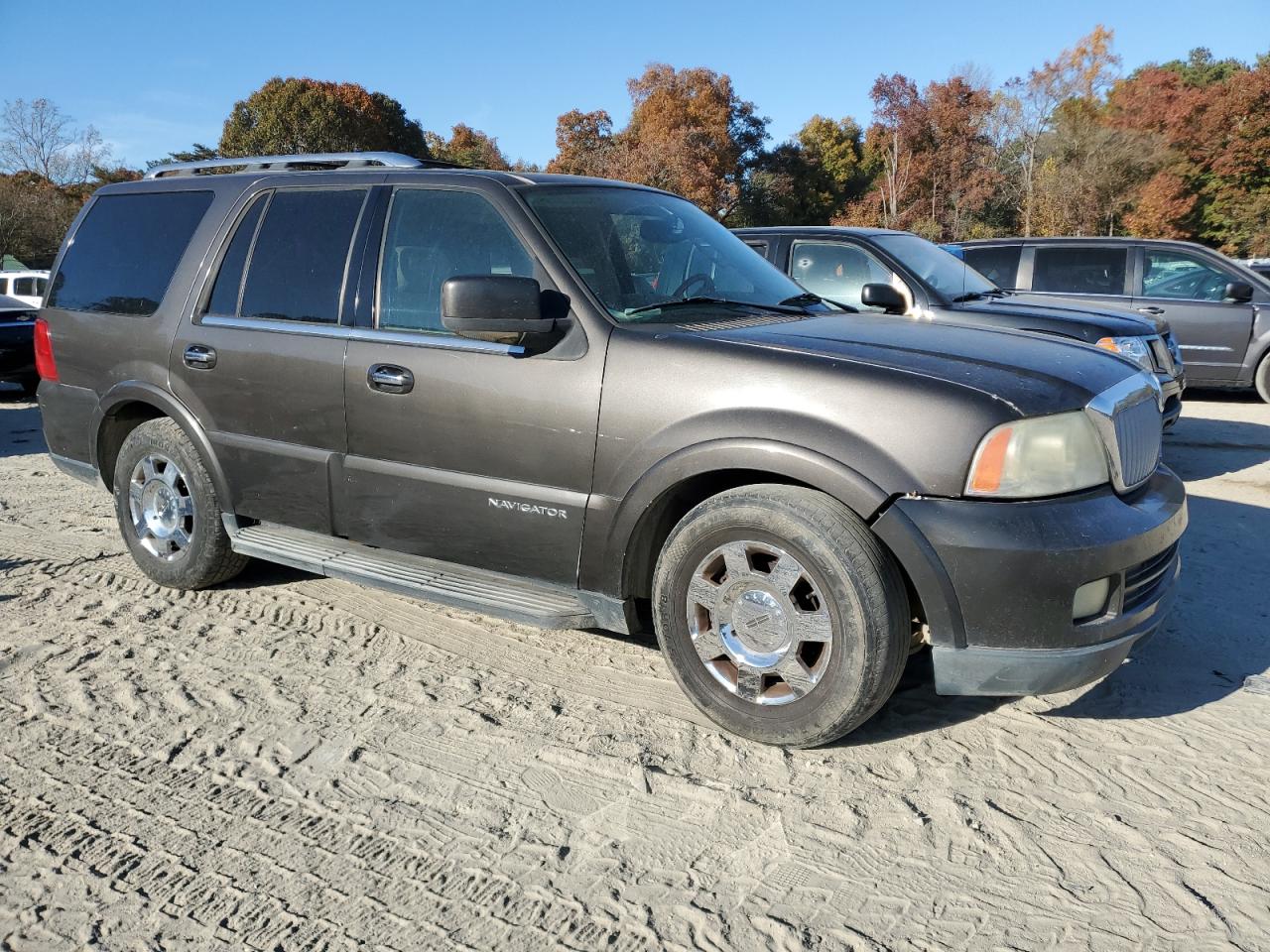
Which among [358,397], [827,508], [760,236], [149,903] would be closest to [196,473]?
[358,397]

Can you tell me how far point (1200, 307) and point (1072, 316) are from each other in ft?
14.3

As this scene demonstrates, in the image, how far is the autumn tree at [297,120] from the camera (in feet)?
157

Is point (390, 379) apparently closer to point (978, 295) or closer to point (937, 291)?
point (937, 291)

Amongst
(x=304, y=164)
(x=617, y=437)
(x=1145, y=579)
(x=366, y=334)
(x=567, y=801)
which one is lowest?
(x=567, y=801)

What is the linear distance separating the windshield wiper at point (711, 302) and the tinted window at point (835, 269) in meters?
3.66

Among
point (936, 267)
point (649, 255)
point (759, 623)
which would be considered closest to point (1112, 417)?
point (759, 623)

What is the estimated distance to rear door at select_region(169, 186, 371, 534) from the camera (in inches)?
166

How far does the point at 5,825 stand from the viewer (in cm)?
294

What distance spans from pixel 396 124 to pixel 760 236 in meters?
51.5

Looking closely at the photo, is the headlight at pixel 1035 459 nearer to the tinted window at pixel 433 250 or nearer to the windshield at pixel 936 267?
the tinted window at pixel 433 250

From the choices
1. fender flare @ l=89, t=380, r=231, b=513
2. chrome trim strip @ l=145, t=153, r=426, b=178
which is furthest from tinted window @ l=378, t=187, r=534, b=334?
fender flare @ l=89, t=380, r=231, b=513

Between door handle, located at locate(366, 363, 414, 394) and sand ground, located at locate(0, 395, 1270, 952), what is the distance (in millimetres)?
1116

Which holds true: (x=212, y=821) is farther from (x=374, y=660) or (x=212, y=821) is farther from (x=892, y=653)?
(x=892, y=653)

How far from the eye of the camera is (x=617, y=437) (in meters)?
3.49
